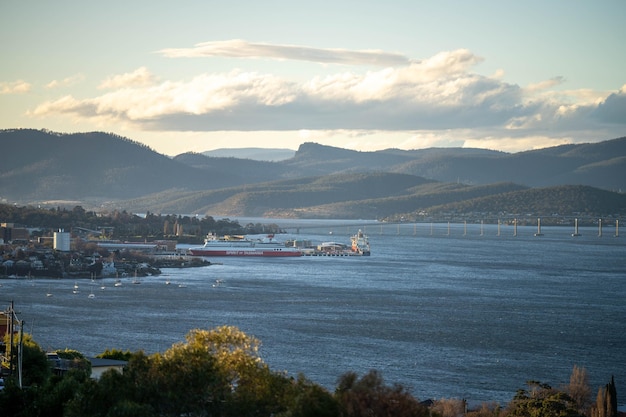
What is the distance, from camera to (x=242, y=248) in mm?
65312

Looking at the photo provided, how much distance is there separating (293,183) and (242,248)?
8951 cm

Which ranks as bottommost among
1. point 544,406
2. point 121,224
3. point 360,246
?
point 544,406

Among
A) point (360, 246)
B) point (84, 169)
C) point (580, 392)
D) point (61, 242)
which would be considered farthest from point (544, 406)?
point (84, 169)

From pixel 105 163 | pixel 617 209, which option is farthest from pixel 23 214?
pixel 105 163

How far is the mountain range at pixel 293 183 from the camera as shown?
128m

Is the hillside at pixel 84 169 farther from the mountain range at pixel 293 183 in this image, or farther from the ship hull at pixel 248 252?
the ship hull at pixel 248 252

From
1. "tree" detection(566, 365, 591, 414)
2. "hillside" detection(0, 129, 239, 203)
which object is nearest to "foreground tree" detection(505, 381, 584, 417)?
"tree" detection(566, 365, 591, 414)

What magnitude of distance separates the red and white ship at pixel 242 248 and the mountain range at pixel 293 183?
58.0 metres

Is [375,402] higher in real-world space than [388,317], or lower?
higher

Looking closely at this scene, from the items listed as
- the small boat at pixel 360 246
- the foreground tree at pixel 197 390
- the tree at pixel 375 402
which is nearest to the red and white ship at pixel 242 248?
the small boat at pixel 360 246

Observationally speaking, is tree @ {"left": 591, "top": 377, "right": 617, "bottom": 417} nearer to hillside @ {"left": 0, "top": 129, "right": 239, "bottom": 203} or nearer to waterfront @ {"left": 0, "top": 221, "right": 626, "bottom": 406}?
Result: waterfront @ {"left": 0, "top": 221, "right": 626, "bottom": 406}

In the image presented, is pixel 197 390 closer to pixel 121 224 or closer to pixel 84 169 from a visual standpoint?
pixel 121 224

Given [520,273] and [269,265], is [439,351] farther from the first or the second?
[269,265]

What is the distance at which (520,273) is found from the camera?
47375 millimetres
